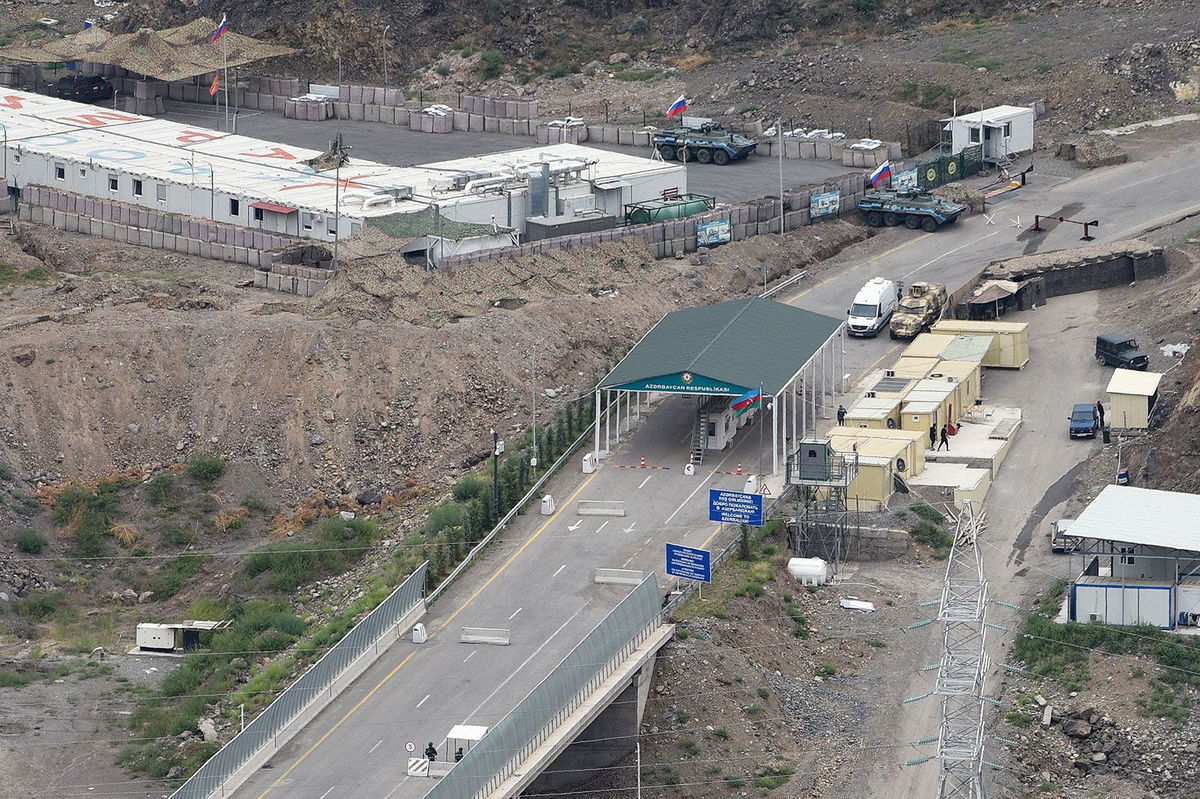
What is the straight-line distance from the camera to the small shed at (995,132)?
11794cm

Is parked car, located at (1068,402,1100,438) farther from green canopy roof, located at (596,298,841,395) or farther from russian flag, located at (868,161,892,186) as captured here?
russian flag, located at (868,161,892,186)

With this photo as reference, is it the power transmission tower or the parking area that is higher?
the parking area

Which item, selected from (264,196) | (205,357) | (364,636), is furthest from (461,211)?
(364,636)

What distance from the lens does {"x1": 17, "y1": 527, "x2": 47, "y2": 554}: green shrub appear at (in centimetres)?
8300

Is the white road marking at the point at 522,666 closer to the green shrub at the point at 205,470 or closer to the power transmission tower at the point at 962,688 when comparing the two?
the power transmission tower at the point at 962,688

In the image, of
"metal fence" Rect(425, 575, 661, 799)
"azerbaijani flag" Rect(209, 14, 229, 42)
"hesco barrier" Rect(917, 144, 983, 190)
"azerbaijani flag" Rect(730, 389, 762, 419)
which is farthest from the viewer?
"azerbaijani flag" Rect(209, 14, 229, 42)

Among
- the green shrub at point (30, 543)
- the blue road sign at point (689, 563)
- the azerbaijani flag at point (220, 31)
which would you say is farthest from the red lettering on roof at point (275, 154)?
the blue road sign at point (689, 563)

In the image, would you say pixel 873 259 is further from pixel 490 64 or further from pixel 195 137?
pixel 490 64

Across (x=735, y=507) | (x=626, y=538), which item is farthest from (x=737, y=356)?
(x=626, y=538)

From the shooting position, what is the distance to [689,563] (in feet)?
245

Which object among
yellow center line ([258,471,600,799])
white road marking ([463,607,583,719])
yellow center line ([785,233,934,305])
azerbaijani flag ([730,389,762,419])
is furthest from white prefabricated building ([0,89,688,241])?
white road marking ([463,607,583,719])

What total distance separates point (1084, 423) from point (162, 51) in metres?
64.5

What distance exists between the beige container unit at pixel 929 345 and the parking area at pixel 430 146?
19.6 metres

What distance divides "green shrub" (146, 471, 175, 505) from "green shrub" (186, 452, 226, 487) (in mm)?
762
